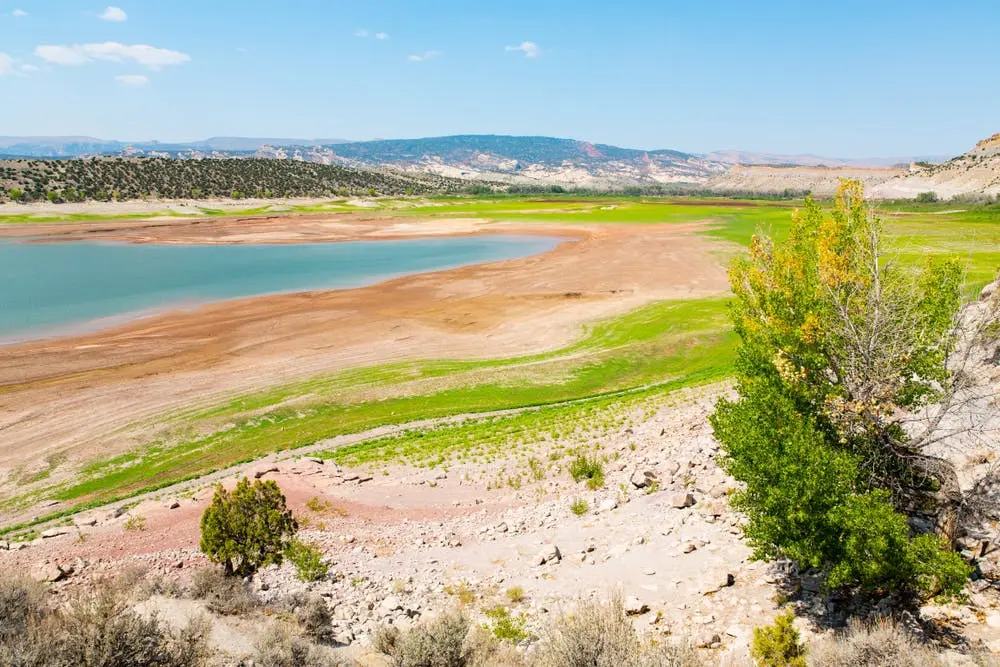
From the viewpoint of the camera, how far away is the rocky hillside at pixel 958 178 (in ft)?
371

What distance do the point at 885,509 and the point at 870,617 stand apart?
2.01 meters

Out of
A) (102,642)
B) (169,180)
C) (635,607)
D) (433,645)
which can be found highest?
(169,180)

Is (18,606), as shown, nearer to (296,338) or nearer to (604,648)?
(604,648)

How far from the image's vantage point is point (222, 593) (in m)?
12.0

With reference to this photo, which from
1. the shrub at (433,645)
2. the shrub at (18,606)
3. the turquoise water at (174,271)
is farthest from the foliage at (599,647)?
the turquoise water at (174,271)

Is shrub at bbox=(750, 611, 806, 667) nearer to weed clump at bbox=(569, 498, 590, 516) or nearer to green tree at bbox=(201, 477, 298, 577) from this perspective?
weed clump at bbox=(569, 498, 590, 516)

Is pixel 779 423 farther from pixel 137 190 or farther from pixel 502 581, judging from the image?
pixel 137 190

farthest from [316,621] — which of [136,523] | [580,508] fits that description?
[136,523]

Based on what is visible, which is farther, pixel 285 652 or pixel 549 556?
pixel 549 556

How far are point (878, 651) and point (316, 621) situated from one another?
921 cm

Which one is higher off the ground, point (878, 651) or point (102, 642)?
point (102, 642)

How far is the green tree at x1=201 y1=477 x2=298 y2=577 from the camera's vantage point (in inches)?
519

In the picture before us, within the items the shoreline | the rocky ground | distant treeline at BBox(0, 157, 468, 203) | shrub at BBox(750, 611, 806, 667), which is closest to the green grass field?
the rocky ground

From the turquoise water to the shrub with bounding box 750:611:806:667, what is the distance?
4518cm
